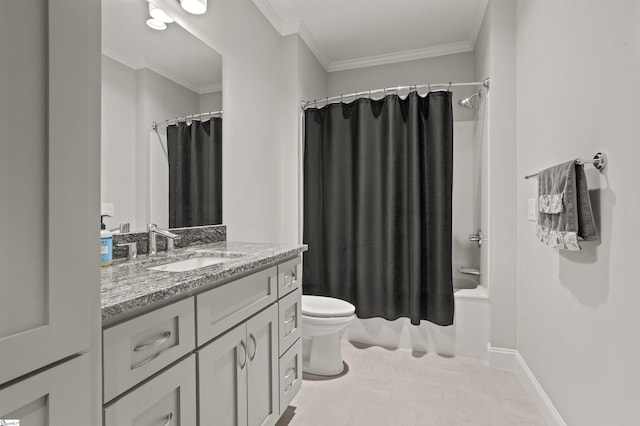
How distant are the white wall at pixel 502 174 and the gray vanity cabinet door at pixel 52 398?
7.77 ft

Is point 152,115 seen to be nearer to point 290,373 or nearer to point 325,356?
point 290,373

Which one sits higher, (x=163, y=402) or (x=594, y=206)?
(x=594, y=206)

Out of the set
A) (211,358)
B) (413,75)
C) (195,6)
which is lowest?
(211,358)

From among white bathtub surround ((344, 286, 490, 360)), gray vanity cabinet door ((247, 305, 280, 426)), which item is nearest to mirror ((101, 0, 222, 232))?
gray vanity cabinet door ((247, 305, 280, 426))

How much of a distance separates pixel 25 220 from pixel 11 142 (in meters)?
0.12

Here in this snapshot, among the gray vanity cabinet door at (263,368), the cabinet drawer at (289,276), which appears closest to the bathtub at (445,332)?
the cabinet drawer at (289,276)

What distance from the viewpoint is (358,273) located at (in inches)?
108

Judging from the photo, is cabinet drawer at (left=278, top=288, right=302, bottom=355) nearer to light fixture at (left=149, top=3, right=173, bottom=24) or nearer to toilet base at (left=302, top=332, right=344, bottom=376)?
toilet base at (left=302, top=332, right=344, bottom=376)

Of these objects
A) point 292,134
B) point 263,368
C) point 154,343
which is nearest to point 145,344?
point 154,343

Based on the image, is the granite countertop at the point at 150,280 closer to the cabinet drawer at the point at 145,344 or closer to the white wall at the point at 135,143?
the cabinet drawer at the point at 145,344

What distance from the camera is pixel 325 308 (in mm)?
2375

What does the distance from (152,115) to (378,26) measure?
80.7 inches

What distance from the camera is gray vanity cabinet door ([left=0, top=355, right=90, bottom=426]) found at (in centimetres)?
53

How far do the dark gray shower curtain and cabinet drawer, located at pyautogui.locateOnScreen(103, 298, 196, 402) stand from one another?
6.17 feet
